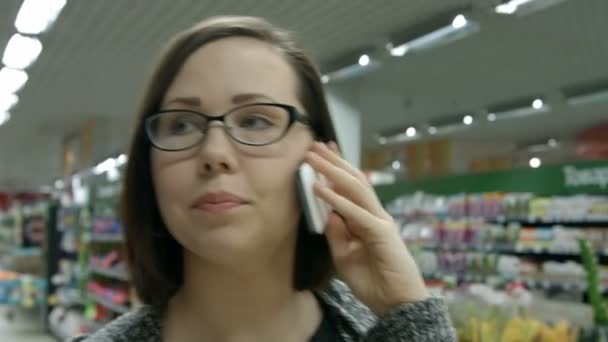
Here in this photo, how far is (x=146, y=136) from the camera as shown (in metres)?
0.84

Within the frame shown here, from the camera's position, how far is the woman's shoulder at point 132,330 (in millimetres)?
838

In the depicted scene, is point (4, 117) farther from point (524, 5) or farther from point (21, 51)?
point (524, 5)

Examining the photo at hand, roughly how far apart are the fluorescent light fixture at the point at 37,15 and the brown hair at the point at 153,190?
4668 millimetres

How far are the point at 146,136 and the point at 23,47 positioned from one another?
21.0 ft

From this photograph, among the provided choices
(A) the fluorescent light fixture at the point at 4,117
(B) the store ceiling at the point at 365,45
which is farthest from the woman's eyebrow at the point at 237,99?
(A) the fluorescent light fixture at the point at 4,117

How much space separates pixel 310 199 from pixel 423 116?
10.9 metres

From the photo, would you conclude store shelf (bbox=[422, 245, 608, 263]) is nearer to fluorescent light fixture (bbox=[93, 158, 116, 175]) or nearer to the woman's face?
the woman's face

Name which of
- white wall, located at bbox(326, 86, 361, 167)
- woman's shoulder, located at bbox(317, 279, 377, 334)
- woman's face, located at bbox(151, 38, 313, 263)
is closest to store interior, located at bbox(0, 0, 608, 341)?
white wall, located at bbox(326, 86, 361, 167)

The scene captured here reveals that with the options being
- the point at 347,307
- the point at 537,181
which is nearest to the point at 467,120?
the point at 537,181

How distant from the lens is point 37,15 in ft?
17.9

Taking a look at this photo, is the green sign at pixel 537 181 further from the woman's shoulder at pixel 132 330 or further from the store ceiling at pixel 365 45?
the woman's shoulder at pixel 132 330

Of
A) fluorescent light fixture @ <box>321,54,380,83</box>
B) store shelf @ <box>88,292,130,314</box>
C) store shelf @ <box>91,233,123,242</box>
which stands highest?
fluorescent light fixture @ <box>321,54,380,83</box>

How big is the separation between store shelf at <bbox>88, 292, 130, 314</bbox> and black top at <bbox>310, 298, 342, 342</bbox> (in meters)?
5.32

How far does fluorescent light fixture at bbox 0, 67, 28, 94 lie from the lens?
24.9 feet
